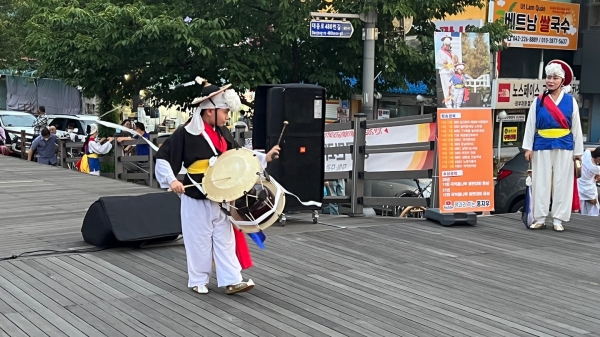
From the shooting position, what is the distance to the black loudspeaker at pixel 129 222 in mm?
7234

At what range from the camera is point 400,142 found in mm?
9648

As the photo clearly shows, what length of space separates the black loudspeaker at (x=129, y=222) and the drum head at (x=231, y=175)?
1783 mm

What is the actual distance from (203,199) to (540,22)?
17.8 metres

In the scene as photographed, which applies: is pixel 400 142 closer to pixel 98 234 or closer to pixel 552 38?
pixel 98 234

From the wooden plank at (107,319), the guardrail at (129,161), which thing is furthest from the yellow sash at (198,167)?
the guardrail at (129,161)

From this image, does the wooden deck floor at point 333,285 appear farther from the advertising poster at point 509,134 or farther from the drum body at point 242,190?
the advertising poster at point 509,134

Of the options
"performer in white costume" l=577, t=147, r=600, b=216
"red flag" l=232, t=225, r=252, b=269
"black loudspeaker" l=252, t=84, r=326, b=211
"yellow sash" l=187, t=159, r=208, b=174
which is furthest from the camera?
"performer in white costume" l=577, t=147, r=600, b=216

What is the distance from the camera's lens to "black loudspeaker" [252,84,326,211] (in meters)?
8.80

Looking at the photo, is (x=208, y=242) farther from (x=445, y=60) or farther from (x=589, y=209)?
(x=589, y=209)

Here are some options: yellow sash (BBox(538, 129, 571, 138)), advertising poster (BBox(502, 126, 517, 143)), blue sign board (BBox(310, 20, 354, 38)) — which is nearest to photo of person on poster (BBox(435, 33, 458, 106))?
yellow sash (BBox(538, 129, 571, 138))

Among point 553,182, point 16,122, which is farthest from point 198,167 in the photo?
point 16,122

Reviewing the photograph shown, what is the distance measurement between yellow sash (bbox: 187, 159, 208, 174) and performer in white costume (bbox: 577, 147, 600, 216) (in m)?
6.47

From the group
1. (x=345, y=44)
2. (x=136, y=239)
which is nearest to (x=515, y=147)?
(x=345, y=44)

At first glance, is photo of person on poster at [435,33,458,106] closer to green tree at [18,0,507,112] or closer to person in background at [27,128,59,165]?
green tree at [18,0,507,112]
